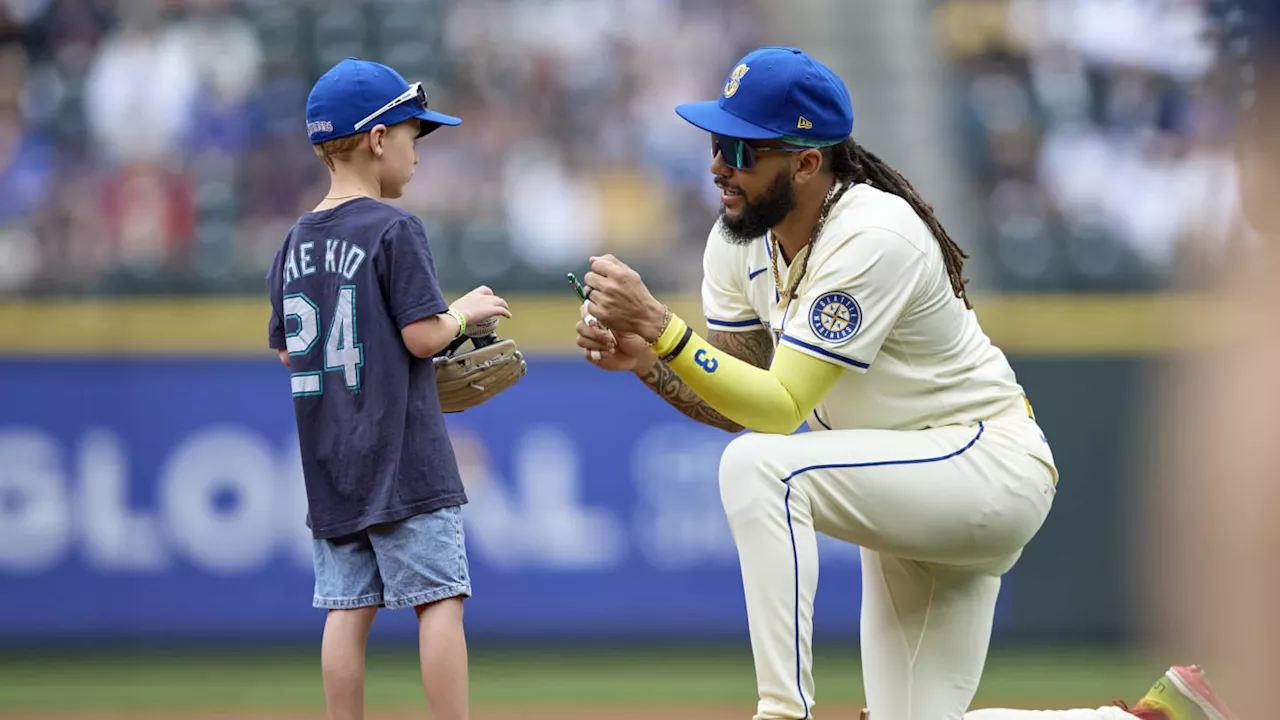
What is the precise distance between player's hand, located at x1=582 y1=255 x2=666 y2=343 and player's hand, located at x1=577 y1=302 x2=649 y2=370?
0.26 feet

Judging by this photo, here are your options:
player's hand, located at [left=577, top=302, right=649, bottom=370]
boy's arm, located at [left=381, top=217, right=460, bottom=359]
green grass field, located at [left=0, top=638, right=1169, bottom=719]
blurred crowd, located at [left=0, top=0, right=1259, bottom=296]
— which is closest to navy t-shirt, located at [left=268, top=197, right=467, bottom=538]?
boy's arm, located at [left=381, top=217, right=460, bottom=359]

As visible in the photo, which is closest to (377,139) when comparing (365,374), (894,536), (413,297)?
(413,297)

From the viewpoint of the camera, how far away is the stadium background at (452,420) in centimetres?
750

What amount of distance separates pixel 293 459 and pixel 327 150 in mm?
4196

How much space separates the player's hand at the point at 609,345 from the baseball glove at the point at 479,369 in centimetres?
30

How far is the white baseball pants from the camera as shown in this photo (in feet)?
10.5

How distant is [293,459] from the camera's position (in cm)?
759

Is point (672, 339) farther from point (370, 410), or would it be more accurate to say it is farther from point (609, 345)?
point (370, 410)

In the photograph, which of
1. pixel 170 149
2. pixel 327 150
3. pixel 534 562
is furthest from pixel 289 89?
pixel 327 150

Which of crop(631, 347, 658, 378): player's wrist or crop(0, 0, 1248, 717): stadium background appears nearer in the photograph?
crop(631, 347, 658, 378): player's wrist

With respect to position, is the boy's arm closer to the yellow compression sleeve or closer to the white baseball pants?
the yellow compression sleeve

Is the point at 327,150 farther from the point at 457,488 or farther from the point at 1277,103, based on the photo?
the point at 1277,103

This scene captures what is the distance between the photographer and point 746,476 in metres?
3.28

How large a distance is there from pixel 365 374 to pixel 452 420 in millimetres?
4248
